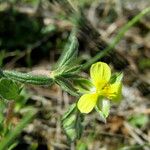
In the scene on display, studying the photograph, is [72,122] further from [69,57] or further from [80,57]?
[80,57]

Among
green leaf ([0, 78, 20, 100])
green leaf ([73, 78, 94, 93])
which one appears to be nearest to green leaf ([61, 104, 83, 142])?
green leaf ([73, 78, 94, 93])

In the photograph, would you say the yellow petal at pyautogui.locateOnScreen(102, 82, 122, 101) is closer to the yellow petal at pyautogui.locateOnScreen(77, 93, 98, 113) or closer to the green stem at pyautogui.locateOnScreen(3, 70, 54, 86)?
the yellow petal at pyautogui.locateOnScreen(77, 93, 98, 113)

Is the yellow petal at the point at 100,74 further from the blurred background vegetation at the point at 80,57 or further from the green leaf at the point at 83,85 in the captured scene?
the blurred background vegetation at the point at 80,57

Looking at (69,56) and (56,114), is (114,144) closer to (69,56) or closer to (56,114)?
(56,114)

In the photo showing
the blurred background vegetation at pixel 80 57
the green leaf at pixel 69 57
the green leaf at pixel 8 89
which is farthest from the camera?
the blurred background vegetation at pixel 80 57

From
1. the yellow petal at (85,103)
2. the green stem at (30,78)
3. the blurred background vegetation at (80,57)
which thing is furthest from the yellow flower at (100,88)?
the blurred background vegetation at (80,57)

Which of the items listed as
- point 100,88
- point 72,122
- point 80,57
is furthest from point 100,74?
point 80,57

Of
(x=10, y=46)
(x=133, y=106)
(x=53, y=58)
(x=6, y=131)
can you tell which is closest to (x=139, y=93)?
(x=133, y=106)
